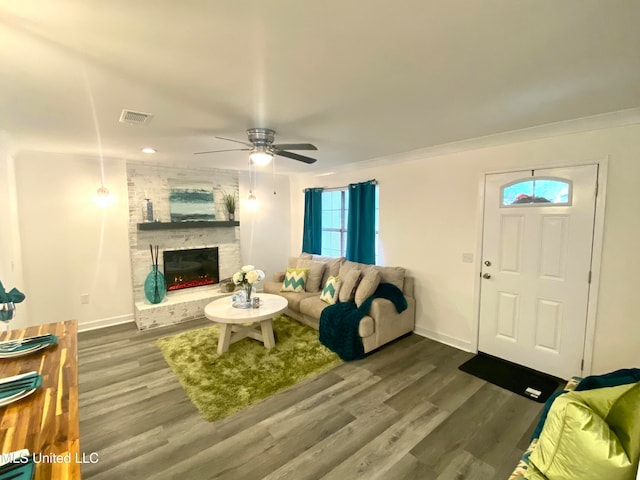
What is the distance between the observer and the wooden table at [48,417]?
0.95 metres

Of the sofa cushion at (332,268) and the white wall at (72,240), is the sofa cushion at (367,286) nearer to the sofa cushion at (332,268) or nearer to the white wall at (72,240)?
the sofa cushion at (332,268)

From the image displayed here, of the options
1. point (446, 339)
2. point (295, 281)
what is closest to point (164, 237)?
point (295, 281)

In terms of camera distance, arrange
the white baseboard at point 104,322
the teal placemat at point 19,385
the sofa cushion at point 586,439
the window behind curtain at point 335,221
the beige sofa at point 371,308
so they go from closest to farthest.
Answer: the sofa cushion at point 586,439
the teal placemat at point 19,385
the beige sofa at point 371,308
the white baseboard at point 104,322
the window behind curtain at point 335,221

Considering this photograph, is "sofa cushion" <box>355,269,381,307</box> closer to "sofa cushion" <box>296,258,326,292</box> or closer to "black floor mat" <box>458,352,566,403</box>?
"sofa cushion" <box>296,258,326,292</box>

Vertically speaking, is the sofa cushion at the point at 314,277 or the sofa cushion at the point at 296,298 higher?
the sofa cushion at the point at 314,277

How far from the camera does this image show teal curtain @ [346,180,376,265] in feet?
14.8

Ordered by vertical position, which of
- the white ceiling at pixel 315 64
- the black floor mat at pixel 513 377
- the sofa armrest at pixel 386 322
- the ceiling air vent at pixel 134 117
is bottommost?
the black floor mat at pixel 513 377

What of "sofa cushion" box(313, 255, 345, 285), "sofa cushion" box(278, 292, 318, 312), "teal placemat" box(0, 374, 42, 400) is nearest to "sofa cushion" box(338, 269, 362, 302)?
"sofa cushion" box(278, 292, 318, 312)

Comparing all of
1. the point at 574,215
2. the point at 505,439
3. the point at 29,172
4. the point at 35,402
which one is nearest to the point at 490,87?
the point at 574,215

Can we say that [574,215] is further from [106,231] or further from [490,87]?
[106,231]

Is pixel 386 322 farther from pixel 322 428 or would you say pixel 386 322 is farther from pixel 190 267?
pixel 190 267

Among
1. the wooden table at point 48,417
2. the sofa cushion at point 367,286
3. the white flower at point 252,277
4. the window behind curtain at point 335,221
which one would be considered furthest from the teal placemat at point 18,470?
the window behind curtain at point 335,221

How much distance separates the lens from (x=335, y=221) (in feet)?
17.9

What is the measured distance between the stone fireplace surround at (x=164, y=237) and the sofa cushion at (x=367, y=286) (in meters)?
2.48
